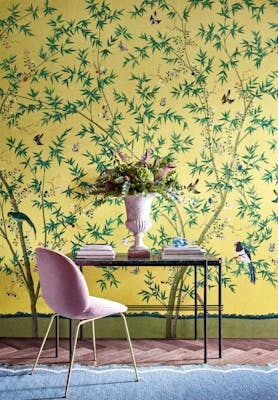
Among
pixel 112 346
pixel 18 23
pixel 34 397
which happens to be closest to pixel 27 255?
pixel 112 346

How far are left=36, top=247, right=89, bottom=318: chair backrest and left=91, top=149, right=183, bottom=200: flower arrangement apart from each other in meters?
0.76

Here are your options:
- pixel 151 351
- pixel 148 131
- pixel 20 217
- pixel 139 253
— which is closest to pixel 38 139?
pixel 20 217

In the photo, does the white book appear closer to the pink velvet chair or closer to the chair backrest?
the pink velvet chair

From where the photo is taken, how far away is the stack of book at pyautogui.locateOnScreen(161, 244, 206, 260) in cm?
344

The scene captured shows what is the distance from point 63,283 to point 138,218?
3.04ft

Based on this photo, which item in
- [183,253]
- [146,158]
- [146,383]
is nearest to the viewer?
[146,383]

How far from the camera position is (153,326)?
A: 391 cm

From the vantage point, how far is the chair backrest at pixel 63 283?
2.81 m

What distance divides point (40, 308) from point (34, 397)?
123 centimetres

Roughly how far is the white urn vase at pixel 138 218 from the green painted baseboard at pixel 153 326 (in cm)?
60

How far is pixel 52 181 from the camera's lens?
396cm

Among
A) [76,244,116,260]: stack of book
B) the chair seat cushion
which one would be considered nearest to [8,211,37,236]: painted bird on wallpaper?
[76,244,116,260]: stack of book

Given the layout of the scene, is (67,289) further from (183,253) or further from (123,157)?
(123,157)

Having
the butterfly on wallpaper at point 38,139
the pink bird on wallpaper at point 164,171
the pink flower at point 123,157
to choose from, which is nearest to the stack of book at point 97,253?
the pink bird on wallpaper at point 164,171
